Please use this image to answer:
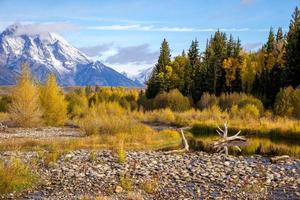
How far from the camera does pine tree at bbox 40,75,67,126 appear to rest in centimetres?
4425

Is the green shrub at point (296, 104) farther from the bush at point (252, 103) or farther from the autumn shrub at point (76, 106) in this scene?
the autumn shrub at point (76, 106)

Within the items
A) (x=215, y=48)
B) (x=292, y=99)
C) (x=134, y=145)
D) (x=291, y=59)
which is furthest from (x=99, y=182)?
(x=215, y=48)

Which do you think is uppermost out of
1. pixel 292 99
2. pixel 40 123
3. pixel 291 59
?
pixel 291 59

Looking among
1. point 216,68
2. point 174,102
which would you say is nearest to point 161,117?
point 174,102

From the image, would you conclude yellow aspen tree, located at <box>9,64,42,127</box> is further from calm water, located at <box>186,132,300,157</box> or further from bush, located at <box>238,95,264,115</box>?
bush, located at <box>238,95,264,115</box>

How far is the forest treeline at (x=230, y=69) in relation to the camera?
203 feet

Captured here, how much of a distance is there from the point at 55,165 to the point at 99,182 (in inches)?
131

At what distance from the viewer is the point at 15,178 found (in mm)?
15453

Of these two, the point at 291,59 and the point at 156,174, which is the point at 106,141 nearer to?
the point at 156,174

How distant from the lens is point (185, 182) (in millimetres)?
17016

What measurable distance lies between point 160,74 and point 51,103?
36.7m

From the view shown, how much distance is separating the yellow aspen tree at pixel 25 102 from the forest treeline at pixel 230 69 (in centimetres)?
3094

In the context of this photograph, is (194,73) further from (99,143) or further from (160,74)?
(99,143)

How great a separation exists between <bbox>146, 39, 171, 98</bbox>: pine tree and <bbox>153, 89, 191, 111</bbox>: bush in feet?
26.6
